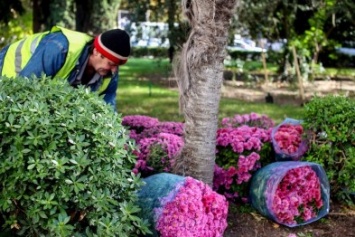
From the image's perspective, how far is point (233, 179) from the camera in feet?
15.2

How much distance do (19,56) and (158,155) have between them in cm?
131

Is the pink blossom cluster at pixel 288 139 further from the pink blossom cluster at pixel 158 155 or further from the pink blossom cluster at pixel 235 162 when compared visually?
the pink blossom cluster at pixel 158 155


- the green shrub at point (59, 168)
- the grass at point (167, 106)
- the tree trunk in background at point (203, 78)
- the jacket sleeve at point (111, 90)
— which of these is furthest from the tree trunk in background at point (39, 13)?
the green shrub at point (59, 168)

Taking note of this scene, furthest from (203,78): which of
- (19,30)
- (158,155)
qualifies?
(19,30)

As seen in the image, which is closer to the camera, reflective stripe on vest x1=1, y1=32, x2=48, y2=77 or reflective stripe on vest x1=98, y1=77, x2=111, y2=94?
reflective stripe on vest x1=1, y1=32, x2=48, y2=77

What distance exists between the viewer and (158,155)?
14.9ft

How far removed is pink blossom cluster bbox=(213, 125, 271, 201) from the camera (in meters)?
4.59

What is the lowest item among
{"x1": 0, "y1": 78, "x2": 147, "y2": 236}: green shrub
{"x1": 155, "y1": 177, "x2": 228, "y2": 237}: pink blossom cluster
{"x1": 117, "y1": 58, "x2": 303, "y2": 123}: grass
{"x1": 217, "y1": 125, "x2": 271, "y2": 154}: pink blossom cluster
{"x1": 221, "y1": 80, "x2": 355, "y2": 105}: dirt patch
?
{"x1": 221, "y1": 80, "x2": 355, "y2": 105}: dirt patch

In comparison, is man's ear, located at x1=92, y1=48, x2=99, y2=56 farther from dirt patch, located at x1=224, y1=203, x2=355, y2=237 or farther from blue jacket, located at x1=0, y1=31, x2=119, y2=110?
dirt patch, located at x1=224, y1=203, x2=355, y2=237

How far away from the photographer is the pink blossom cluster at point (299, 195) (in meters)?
4.32

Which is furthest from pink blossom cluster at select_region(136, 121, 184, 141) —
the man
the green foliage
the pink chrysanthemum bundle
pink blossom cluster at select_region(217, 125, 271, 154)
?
the green foliage

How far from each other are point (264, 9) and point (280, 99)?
8.22 feet

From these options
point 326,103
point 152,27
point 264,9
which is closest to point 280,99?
point 264,9

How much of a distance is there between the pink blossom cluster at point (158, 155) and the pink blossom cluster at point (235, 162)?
1.21 feet
